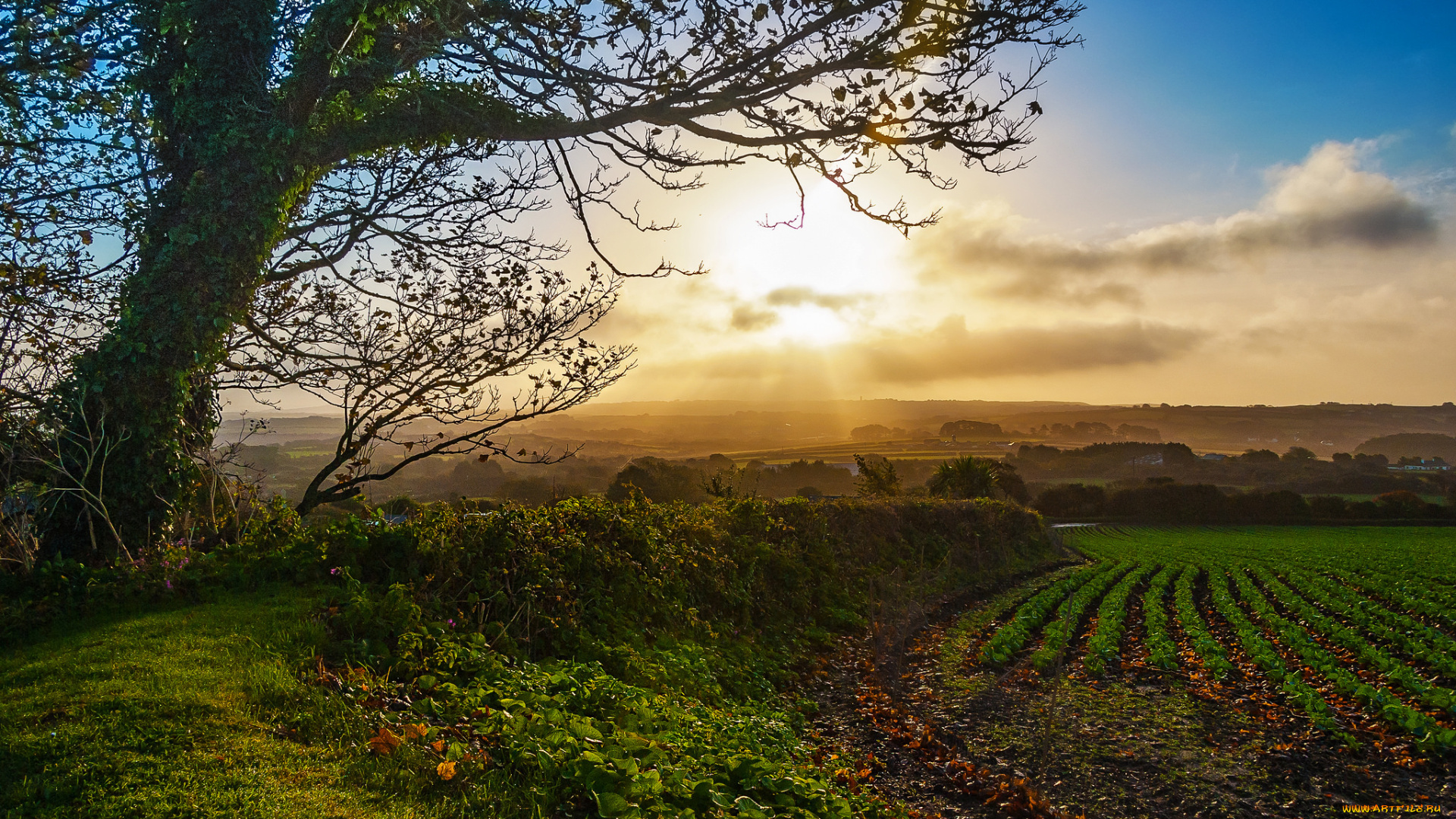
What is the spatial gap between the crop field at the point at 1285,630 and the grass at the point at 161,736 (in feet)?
21.3

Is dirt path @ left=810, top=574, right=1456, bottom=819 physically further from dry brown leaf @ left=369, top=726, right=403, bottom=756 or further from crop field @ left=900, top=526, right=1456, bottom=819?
dry brown leaf @ left=369, top=726, right=403, bottom=756

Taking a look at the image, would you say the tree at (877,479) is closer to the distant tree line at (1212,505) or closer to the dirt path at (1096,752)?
the dirt path at (1096,752)

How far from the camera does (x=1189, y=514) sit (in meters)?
65.8

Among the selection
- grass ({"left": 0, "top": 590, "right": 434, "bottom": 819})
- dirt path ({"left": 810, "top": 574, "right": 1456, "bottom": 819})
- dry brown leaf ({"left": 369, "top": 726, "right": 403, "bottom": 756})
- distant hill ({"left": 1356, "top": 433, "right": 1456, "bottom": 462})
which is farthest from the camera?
distant hill ({"left": 1356, "top": 433, "right": 1456, "bottom": 462})

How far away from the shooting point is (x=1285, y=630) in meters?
17.0

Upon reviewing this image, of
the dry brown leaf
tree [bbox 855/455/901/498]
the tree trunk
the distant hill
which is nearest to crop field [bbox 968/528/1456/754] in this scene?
the dry brown leaf

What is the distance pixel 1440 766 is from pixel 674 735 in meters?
9.95

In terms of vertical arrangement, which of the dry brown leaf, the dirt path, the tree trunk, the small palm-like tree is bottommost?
the dirt path

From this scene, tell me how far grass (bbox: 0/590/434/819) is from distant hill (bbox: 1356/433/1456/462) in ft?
618

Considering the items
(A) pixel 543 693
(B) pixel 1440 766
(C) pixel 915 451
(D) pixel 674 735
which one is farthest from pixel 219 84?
(C) pixel 915 451

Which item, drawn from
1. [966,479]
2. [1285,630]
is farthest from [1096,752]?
[966,479]

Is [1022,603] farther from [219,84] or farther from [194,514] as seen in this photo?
[219,84]

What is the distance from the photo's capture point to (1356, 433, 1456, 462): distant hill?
138750 mm

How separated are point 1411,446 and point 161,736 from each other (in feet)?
674
